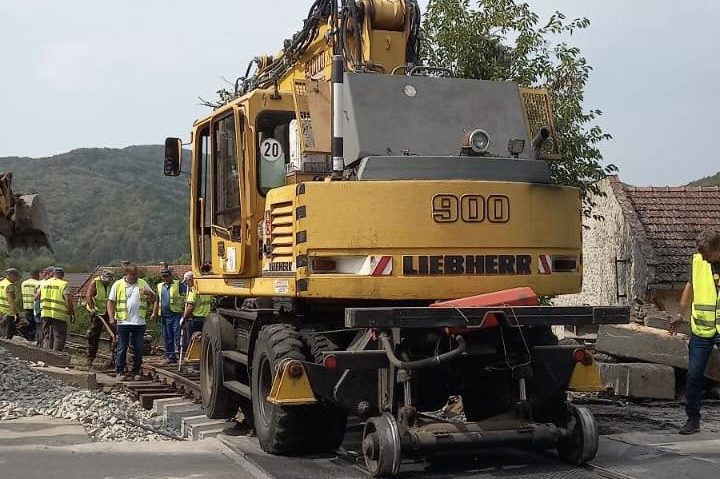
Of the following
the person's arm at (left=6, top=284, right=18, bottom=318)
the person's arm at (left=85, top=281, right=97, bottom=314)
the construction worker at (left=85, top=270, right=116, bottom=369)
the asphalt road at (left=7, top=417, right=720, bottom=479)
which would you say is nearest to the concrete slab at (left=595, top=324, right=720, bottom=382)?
the asphalt road at (left=7, top=417, right=720, bottom=479)

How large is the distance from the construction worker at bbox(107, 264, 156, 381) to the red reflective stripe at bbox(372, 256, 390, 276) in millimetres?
8095

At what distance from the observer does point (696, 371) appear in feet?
28.5

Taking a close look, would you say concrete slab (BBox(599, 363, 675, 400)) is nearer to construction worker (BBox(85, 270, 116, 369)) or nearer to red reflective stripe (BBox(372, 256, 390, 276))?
red reflective stripe (BBox(372, 256, 390, 276))

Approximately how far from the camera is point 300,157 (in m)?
8.23

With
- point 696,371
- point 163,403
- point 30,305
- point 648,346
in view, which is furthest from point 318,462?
point 30,305

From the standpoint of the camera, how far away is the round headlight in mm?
7906

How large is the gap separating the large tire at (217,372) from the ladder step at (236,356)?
14cm

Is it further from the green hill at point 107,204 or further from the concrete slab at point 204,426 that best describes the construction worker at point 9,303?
the green hill at point 107,204

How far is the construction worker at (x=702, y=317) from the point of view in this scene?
8562 mm

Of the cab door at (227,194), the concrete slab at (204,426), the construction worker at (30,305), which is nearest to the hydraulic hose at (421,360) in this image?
the cab door at (227,194)

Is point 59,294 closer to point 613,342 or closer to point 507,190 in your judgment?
point 613,342

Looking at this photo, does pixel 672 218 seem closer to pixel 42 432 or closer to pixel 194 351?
pixel 194 351

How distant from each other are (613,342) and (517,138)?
3703 mm

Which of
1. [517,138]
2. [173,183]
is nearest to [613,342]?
[517,138]
